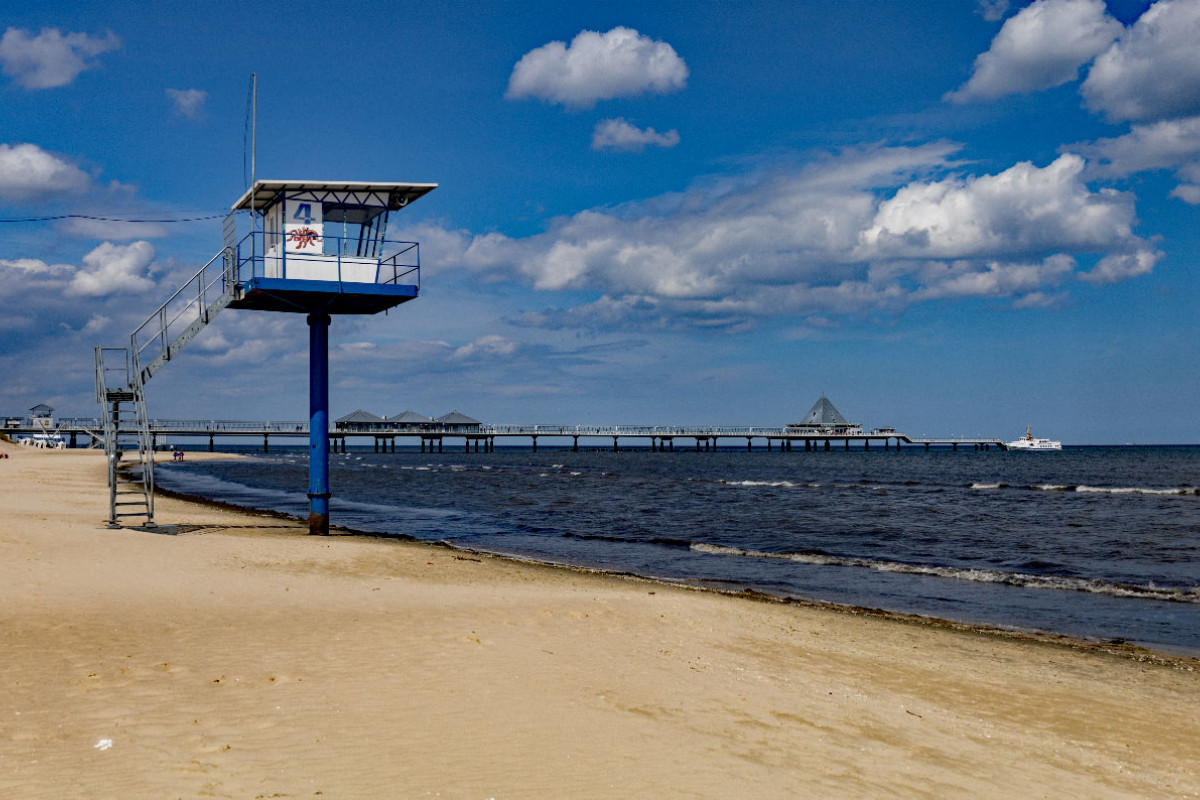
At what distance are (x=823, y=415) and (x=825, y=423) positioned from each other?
345 centimetres

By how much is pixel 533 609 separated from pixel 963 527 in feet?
67.6

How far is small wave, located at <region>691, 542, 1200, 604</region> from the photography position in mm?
15867

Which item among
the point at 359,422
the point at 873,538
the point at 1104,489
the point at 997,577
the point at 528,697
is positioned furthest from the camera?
the point at 359,422

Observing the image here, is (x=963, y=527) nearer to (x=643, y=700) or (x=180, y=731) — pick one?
(x=643, y=700)

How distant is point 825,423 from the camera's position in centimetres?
15638

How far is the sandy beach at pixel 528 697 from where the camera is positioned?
17.8 feet

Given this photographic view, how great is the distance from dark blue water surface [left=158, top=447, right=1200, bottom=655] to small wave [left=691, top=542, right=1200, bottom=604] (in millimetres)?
52

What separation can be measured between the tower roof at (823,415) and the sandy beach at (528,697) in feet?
489

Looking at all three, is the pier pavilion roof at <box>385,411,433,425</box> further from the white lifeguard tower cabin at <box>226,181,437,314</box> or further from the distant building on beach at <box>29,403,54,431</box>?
the white lifeguard tower cabin at <box>226,181,437,314</box>

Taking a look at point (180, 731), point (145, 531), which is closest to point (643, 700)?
point (180, 731)

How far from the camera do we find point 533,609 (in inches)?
443

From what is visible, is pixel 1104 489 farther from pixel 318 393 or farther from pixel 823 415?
pixel 823 415

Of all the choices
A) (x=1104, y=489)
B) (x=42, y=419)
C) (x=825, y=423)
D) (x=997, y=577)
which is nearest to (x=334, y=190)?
(x=997, y=577)

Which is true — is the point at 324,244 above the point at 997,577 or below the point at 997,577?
above
